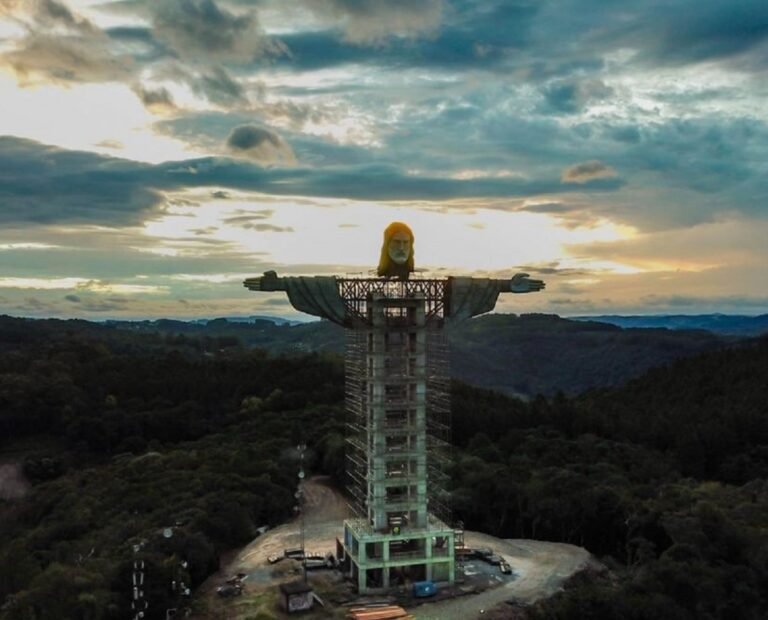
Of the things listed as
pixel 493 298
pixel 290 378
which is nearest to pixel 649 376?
pixel 290 378

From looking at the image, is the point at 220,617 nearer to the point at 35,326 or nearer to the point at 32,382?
the point at 32,382

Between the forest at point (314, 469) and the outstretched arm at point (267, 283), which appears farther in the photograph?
the outstretched arm at point (267, 283)

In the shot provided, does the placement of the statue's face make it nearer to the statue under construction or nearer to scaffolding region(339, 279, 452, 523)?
the statue under construction

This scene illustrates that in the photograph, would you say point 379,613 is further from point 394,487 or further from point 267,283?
point 267,283

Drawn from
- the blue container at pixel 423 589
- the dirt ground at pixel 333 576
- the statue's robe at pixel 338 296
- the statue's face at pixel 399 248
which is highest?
the statue's face at pixel 399 248

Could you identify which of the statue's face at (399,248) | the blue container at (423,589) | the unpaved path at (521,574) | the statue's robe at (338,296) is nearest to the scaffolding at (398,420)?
the statue's robe at (338,296)

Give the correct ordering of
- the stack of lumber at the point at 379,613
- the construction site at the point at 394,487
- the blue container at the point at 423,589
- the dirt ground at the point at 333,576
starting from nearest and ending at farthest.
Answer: the stack of lumber at the point at 379,613
the dirt ground at the point at 333,576
the blue container at the point at 423,589
the construction site at the point at 394,487

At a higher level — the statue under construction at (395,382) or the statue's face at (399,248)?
the statue's face at (399,248)

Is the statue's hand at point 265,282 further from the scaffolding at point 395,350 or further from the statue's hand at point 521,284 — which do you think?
the statue's hand at point 521,284
